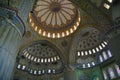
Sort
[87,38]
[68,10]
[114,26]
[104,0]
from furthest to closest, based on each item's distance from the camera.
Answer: [87,38]
[68,10]
[104,0]
[114,26]

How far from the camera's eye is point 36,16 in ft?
76.9

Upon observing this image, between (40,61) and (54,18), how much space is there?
8390 millimetres

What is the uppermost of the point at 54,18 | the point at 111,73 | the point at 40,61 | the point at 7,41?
the point at 54,18

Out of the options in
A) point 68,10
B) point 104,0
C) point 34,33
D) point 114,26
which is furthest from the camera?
point 68,10

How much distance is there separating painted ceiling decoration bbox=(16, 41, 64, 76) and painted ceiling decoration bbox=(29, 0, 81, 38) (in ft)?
12.7

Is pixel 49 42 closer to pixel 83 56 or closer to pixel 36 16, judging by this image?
pixel 36 16

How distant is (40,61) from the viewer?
27.0 m

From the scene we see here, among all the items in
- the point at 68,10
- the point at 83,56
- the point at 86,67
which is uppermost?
the point at 68,10

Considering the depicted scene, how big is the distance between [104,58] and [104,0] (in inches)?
480

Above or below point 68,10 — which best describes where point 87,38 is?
below

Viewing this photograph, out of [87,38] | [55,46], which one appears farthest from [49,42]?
[87,38]

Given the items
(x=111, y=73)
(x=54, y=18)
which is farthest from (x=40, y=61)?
(x=111, y=73)

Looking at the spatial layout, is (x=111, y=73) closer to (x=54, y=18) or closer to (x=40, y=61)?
(x=40, y=61)

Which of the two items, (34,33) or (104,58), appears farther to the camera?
(104,58)
